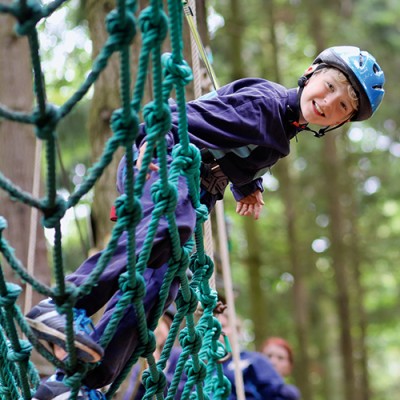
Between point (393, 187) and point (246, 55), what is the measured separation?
292 centimetres

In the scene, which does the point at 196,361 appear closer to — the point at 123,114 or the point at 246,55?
the point at 123,114

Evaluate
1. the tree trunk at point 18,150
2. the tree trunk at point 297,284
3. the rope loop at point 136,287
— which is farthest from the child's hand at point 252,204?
the tree trunk at point 297,284

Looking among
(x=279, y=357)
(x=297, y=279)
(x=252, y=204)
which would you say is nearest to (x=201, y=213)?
(x=252, y=204)

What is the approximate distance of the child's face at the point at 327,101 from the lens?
2770 mm

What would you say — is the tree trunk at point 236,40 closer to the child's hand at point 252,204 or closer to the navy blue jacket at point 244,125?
the child's hand at point 252,204

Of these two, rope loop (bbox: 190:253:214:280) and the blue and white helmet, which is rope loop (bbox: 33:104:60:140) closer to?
rope loop (bbox: 190:253:214:280)

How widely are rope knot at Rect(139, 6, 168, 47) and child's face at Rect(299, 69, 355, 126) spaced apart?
85cm

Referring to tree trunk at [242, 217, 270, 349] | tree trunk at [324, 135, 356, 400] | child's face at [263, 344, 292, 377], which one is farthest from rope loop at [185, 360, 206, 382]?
tree trunk at [324, 135, 356, 400]

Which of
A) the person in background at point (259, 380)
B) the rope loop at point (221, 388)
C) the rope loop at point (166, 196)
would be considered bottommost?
the person in background at point (259, 380)

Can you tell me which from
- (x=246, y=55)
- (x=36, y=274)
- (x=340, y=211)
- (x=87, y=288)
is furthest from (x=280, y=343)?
(x=246, y=55)

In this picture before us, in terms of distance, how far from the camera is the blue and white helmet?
276 centimetres

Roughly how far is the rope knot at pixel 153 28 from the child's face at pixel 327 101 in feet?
2.81

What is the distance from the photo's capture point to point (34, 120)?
1864mm

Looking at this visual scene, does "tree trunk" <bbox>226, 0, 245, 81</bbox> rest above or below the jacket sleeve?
above
